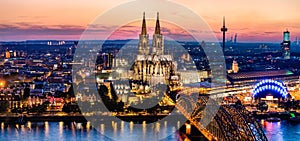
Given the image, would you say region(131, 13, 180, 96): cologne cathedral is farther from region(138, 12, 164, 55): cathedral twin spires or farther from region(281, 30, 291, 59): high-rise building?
region(281, 30, 291, 59): high-rise building

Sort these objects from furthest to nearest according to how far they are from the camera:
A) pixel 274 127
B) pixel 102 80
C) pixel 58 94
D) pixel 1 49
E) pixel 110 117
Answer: pixel 1 49, pixel 102 80, pixel 58 94, pixel 110 117, pixel 274 127

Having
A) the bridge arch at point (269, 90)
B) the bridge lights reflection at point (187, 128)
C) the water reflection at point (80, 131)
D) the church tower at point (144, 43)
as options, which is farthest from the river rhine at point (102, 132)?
the church tower at point (144, 43)

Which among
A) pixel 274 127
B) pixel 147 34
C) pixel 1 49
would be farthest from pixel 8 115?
pixel 1 49

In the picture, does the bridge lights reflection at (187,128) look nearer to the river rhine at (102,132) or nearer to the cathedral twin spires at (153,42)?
the river rhine at (102,132)

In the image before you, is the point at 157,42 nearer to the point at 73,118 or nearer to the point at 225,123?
the point at 73,118

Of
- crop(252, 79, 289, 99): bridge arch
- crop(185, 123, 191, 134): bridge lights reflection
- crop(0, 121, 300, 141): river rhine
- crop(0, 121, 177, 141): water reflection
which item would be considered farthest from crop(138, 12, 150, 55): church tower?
crop(185, 123, 191, 134): bridge lights reflection

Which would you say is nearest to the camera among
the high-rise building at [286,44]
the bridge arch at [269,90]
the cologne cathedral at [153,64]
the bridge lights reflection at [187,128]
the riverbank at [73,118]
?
the bridge lights reflection at [187,128]

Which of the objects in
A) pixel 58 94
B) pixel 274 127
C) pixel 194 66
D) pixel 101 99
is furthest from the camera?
pixel 194 66

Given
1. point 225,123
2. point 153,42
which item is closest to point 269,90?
point 153,42

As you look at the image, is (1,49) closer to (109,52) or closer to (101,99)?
(109,52)
